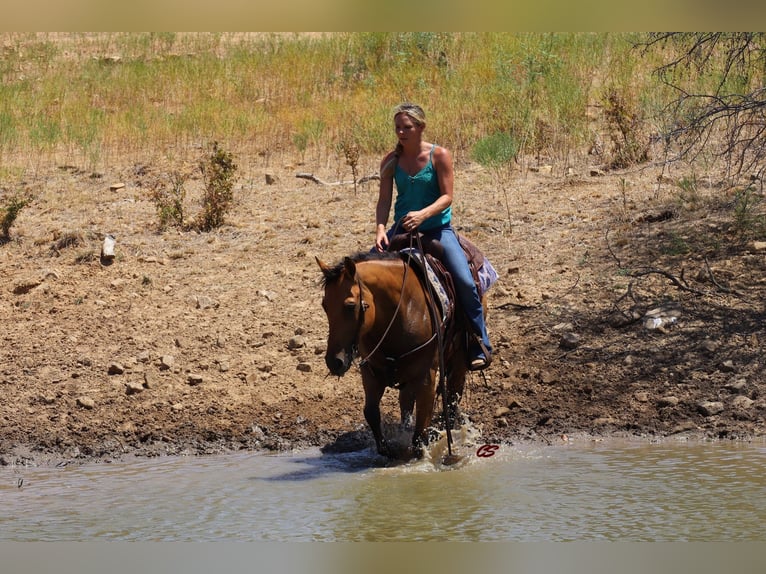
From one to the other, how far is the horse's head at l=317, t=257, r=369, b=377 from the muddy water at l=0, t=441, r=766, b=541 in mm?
976

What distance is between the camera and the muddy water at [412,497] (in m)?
6.72

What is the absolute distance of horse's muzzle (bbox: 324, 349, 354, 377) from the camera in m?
7.07

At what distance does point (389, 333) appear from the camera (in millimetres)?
7773

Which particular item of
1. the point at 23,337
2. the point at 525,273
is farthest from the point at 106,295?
the point at 525,273

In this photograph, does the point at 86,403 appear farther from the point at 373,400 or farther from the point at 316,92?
the point at 316,92

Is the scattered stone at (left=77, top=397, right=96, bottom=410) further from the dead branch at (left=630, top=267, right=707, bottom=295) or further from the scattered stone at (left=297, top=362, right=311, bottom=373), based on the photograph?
the dead branch at (left=630, top=267, right=707, bottom=295)

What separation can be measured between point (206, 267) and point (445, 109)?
5027 mm

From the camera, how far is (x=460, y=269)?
8180mm

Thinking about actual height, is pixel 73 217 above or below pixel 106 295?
above

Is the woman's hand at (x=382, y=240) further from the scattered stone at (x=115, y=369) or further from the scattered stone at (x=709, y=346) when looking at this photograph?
the scattered stone at (x=709, y=346)

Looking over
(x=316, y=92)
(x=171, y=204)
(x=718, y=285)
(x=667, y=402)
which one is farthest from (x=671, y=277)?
(x=316, y=92)

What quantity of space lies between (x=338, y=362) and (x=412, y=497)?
3.59 feet

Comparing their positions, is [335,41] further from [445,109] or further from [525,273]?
[525,273]

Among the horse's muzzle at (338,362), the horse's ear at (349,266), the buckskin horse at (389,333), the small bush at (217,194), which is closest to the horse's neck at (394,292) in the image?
the buckskin horse at (389,333)
